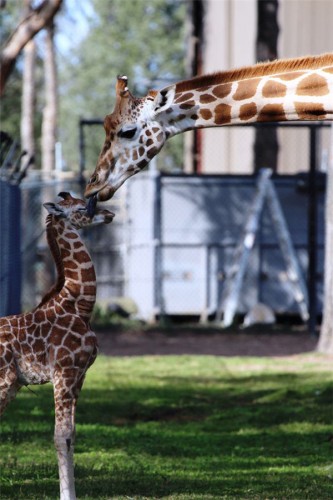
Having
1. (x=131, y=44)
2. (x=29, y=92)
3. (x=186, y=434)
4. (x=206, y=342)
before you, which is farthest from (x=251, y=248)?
(x=131, y=44)

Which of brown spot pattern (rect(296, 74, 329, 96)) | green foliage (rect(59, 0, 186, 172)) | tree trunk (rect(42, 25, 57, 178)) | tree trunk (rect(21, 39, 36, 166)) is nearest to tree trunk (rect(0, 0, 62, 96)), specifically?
brown spot pattern (rect(296, 74, 329, 96))

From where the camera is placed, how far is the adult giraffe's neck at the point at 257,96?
19.5ft

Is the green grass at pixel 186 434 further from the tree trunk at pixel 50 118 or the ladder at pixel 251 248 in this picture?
the tree trunk at pixel 50 118

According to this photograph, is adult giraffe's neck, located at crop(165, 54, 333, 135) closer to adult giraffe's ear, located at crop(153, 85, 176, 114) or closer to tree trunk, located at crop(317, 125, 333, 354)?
adult giraffe's ear, located at crop(153, 85, 176, 114)

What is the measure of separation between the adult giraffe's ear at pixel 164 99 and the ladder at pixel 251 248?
444 inches

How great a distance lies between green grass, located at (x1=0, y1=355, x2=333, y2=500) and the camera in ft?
22.3

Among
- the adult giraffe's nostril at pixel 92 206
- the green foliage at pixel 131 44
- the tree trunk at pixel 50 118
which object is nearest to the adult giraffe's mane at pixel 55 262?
the adult giraffe's nostril at pixel 92 206

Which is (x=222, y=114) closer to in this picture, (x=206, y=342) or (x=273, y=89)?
(x=273, y=89)

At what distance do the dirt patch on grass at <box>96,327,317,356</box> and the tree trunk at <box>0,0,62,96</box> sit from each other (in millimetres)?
3907

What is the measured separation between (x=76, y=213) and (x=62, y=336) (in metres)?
0.71

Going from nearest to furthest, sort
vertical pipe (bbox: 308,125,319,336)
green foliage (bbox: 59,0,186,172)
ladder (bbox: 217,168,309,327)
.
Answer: vertical pipe (bbox: 308,125,319,336)
ladder (bbox: 217,168,309,327)
green foliage (bbox: 59,0,186,172)

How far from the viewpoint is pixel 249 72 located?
603cm

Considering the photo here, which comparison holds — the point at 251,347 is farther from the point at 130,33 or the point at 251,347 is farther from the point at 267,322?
the point at 130,33

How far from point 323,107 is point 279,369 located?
740 cm
